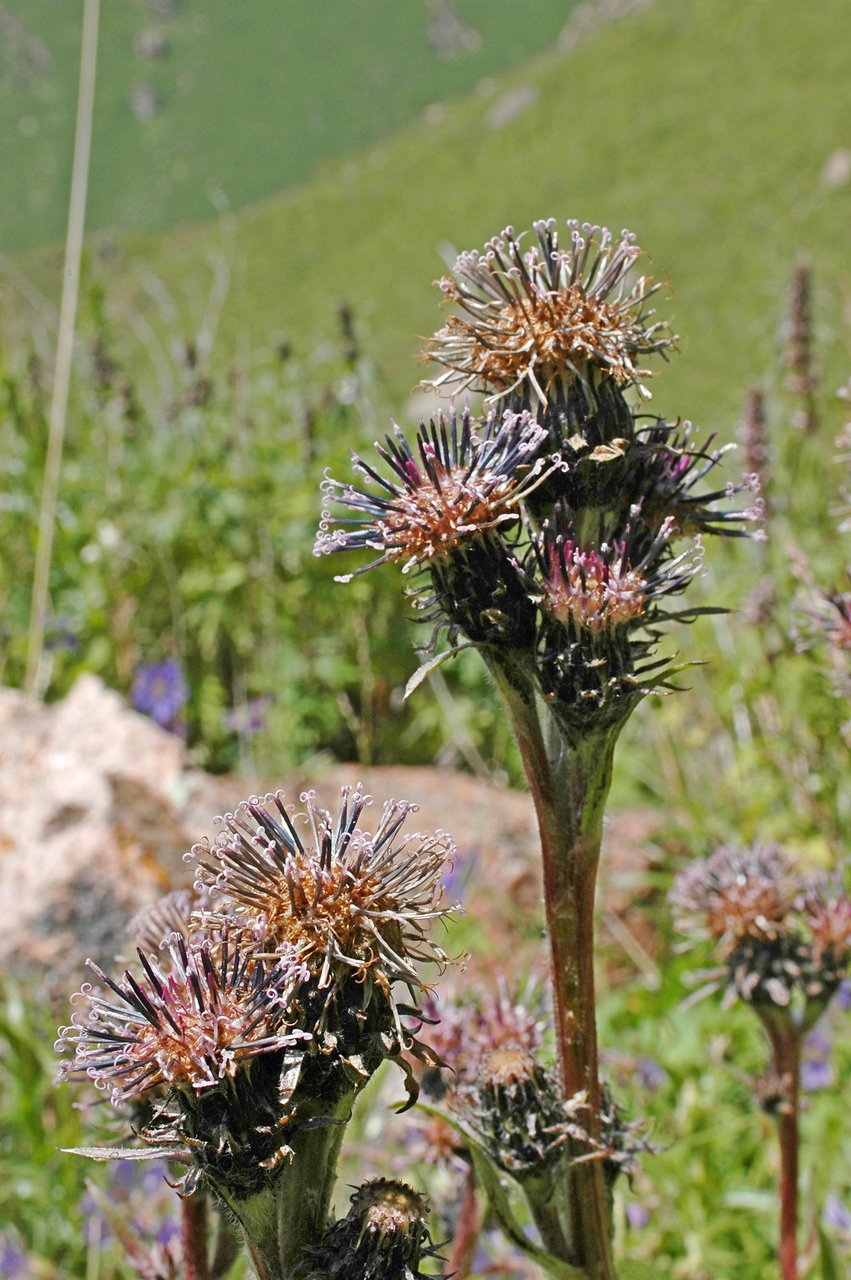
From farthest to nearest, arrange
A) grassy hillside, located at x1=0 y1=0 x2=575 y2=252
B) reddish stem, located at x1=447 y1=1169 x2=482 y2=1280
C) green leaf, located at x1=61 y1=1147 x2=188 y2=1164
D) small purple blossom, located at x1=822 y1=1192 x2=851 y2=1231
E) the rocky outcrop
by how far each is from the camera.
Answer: grassy hillside, located at x1=0 y1=0 x2=575 y2=252, the rocky outcrop, small purple blossom, located at x1=822 y1=1192 x2=851 y2=1231, reddish stem, located at x1=447 y1=1169 x2=482 y2=1280, green leaf, located at x1=61 y1=1147 x2=188 y2=1164

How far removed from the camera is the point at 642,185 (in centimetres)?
5297

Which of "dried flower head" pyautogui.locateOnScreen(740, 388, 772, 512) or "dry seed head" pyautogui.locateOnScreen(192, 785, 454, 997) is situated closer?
"dry seed head" pyautogui.locateOnScreen(192, 785, 454, 997)

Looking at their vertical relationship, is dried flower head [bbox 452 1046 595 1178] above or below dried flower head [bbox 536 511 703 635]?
below

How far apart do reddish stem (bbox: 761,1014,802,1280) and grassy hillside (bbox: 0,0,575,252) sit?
7256cm

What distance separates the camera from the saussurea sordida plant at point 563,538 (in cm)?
145

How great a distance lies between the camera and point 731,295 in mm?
36250

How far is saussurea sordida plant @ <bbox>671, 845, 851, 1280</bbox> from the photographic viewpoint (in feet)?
6.95

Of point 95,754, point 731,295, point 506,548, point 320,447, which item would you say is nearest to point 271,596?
point 95,754

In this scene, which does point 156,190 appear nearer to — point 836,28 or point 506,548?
point 836,28

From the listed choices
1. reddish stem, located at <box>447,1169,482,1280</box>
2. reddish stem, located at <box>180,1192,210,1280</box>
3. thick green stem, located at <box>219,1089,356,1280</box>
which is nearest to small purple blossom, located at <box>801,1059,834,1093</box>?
reddish stem, located at <box>447,1169,482,1280</box>

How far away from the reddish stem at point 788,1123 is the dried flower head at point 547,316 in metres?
1.34

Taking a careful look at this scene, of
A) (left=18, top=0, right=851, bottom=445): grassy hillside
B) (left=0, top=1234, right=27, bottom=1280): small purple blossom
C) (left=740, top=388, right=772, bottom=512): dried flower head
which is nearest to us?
(left=0, top=1234, right=27, bottom=1280): small purple blossom

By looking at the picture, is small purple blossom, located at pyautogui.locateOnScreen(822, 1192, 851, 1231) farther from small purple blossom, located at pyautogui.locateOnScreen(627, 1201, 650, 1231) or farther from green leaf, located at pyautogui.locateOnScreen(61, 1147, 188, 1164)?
green leaf, located at pyautogui.locateOnScreen(61, 1147, 188, 1164)

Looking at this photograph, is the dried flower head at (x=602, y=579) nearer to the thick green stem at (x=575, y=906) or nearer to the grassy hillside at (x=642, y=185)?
the thick green stem at (x=575, y=906)
